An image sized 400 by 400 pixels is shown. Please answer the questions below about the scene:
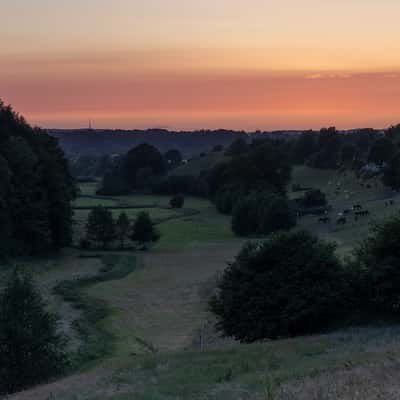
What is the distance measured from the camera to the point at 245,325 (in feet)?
92.2

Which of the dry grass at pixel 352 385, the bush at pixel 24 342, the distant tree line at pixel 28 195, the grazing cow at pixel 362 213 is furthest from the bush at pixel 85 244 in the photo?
the dry grass at pixel 352 385

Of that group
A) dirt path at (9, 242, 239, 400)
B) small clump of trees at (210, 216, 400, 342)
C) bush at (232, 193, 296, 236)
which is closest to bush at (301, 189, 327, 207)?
bush at (232, 193, 296, 236)

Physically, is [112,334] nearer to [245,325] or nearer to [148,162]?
[245,325]

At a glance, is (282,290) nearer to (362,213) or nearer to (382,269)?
(382,269)

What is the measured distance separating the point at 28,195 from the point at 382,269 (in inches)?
1825

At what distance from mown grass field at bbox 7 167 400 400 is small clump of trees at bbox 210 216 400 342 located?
4.94 ft

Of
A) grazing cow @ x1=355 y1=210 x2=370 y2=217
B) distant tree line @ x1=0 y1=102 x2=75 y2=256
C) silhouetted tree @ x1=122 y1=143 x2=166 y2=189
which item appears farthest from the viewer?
silhouetted tree @ x1=122 y1=143 x2=166 y2=189

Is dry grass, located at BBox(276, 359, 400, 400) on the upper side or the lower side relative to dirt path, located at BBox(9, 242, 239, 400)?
upper

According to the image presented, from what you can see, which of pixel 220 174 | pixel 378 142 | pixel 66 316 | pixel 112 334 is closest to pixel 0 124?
pixel 66 316

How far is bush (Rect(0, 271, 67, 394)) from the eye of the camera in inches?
896

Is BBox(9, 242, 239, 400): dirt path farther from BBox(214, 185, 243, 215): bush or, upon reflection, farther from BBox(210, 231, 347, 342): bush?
BBox(214, 185, 243, 215): bush

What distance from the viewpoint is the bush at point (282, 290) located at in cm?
2756

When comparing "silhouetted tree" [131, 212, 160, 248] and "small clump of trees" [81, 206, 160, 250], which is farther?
"silhouetted tree" [131, 212, 160, 248]

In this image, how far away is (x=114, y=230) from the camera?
74.6m
